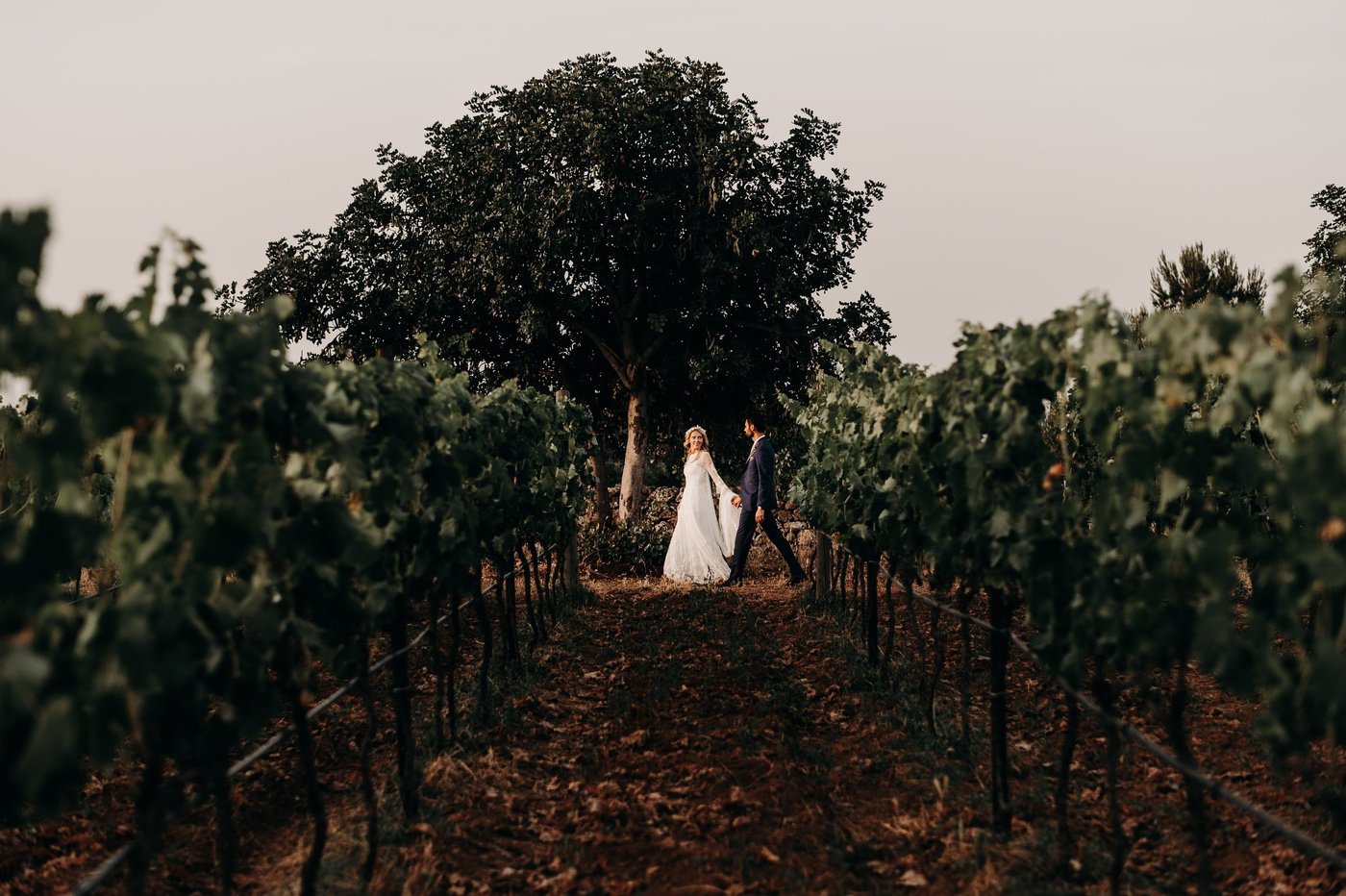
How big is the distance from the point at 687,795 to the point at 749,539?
357 inches

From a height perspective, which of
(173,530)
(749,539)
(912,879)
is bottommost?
(912,879)

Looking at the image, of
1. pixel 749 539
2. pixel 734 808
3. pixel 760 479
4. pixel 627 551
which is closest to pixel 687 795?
pixel 734 808

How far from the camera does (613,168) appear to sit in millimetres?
21047

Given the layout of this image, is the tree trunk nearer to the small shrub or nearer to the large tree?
the large tree

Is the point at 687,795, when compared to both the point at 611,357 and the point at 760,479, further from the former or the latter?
the point at 611,357

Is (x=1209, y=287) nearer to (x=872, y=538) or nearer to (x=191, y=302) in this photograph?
(x=872, y=538)

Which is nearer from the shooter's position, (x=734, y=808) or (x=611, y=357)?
(x=734, y=808)

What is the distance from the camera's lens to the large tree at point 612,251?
20969 millimetres

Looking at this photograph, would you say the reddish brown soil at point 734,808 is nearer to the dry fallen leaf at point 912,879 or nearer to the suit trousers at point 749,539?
the dry fallen leaf at point 912,879

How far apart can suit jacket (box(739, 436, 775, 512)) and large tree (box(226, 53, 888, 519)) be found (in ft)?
21.5

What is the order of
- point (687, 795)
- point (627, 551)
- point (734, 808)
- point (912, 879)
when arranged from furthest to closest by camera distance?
point (627, 551)
point (687, 795)
point (734, 808)
point (912, 879)

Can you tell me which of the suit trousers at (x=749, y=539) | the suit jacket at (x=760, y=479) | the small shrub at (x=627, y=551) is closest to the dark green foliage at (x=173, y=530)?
the suit jacket at (x=760, y=479)

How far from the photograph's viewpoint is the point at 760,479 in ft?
46.8

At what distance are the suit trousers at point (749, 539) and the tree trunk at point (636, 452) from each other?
20.0 feet
